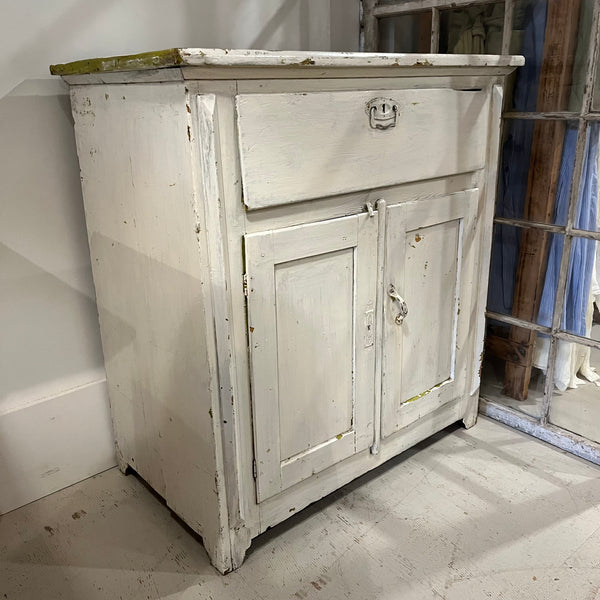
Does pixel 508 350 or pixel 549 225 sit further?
pixel 508 350

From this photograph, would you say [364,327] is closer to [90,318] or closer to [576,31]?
[90,318]

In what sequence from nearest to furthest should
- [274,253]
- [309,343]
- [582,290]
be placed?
[274,253] → [309,343] → [582,290]

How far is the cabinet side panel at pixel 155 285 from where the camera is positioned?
106 centimetres

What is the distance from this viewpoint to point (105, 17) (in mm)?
1368

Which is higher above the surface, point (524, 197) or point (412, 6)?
point (412, 6)

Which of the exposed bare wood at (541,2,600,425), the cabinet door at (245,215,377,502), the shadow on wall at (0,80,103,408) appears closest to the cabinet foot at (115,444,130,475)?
the shadow on wall at (0,80,103,408)

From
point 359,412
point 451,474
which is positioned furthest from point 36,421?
point 451,474

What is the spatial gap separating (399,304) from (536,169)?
23.0 inches

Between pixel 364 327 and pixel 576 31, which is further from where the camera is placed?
pixel 576 31

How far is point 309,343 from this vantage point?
124cm

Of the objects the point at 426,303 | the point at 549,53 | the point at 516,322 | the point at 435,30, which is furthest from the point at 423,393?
the point at 435,30

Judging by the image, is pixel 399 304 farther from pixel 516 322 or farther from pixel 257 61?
pixel 257 61

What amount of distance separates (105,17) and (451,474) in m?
1.41

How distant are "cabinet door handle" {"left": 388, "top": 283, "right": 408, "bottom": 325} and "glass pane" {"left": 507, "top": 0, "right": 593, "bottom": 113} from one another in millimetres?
651
